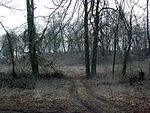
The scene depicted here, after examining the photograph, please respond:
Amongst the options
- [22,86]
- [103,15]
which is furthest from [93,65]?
[103,15]

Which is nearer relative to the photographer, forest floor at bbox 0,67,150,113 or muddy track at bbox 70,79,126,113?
muddy track at bbox 70,79,126,113

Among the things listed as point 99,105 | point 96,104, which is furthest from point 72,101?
point 99,105

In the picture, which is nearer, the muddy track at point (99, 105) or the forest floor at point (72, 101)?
the muddy track at point (99, 105)

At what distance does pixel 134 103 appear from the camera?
49.8 feet

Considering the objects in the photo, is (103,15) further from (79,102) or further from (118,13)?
(79,102)

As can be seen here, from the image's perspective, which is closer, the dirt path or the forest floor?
the dirt path

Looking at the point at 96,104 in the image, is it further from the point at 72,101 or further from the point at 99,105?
the point at 72,101

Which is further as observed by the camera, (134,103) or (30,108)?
(134,103)

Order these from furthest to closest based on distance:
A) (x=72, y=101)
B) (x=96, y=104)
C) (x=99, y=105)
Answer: (x=72, y=101), (x=96, y=104), (x=99, y=105)

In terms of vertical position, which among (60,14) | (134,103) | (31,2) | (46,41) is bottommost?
(134,103)

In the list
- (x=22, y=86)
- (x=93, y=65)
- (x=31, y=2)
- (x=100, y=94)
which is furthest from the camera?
(x=93, y=65)

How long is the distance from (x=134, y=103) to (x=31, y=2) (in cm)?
1630

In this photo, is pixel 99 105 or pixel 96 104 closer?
pixel 99 105

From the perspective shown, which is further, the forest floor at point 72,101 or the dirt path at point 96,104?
the forest floor at point 72,101
